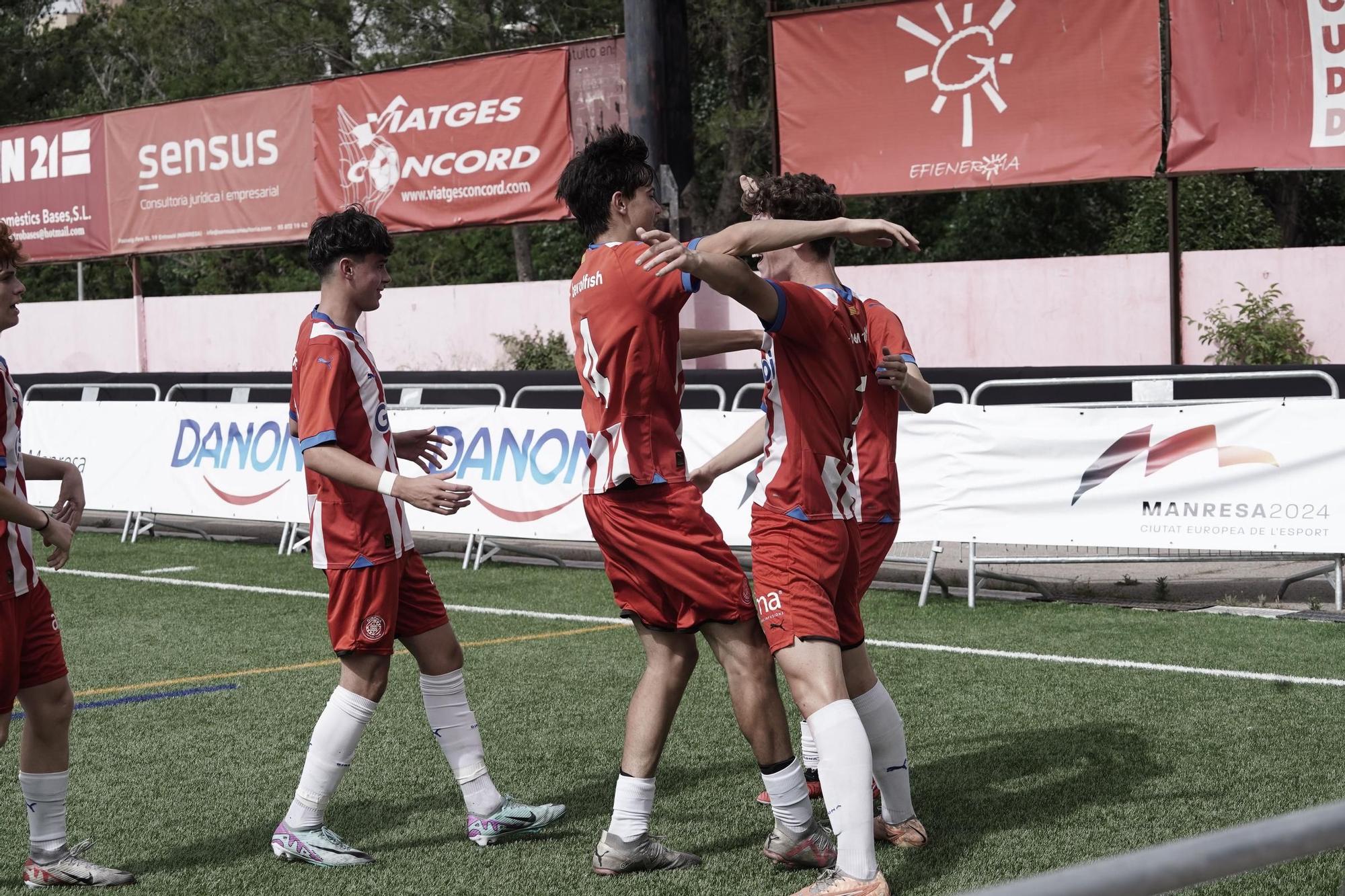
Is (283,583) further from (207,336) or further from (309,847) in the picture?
(207,336)

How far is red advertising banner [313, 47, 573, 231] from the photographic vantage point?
17422 millimetres

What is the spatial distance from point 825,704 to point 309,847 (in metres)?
1.75

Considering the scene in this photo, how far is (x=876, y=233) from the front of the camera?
13.6 feet

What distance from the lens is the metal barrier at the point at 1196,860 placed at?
1.39 meters

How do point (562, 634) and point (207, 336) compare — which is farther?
point (207, 336)

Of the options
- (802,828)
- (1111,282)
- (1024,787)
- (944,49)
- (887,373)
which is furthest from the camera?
(1111,282)

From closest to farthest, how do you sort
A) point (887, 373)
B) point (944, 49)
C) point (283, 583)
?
point (887, 373), point (283, 583), point (944, 49)

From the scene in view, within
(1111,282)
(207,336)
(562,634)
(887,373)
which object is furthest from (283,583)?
(207,336)

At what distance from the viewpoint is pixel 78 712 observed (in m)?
6.90

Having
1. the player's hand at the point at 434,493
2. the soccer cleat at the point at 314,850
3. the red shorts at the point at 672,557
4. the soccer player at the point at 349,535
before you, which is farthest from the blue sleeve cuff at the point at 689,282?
the soccer cleat at the point at 314,850

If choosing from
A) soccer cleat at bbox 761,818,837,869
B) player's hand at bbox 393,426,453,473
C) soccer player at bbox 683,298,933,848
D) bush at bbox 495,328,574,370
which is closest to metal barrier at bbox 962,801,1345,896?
soccer player at bbox 683,298,933,848

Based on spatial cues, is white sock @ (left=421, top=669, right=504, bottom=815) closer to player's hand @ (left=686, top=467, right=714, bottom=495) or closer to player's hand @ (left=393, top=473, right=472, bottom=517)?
player's hand @ (left=393, top=473, right=472, bottom=517)

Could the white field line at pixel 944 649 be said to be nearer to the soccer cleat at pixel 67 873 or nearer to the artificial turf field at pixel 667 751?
the artificial turf field at pixel 667 751

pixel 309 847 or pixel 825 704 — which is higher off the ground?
pixel 825 704
